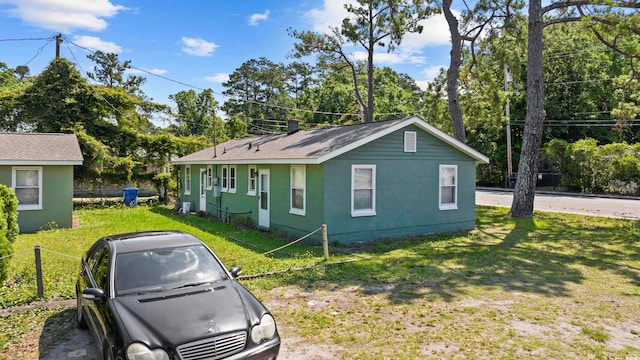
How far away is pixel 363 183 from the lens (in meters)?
12.5

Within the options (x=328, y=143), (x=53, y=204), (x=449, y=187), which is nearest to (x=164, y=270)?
(x=328, y=143)

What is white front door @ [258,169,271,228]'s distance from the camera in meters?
14.6

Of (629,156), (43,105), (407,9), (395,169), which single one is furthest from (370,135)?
(629,156)

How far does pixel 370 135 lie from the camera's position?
40.0ft

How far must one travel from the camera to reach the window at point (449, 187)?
14375 millimetres

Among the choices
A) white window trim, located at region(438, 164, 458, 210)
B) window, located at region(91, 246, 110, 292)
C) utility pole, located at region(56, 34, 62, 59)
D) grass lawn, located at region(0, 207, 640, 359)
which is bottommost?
grass lawn, located at region(0, 207, 640, 359)

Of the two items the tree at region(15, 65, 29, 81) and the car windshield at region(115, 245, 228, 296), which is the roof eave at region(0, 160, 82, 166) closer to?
the car windshield at region(115, 245, 228, 296)

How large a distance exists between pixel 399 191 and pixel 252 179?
230 inches

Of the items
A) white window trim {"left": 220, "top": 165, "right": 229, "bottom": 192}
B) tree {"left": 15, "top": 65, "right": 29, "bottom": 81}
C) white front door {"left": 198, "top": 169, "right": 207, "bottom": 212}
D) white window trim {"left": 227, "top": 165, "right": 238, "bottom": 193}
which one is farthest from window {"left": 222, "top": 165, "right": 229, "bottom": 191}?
tree {"left": 15, "top": 65, "right": 29, "bottom": 81}

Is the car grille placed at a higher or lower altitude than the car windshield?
lower

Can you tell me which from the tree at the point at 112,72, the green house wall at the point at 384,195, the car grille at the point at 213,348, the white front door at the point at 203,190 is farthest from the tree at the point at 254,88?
the car grille at the point at 213,348

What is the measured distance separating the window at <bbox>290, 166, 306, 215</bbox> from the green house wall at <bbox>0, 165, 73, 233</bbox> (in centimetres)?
869

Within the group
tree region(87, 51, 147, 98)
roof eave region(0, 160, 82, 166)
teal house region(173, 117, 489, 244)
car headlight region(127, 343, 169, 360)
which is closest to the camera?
car headlight region(127, 343, 169, 360)

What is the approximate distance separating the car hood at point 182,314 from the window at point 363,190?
25.6 feet
